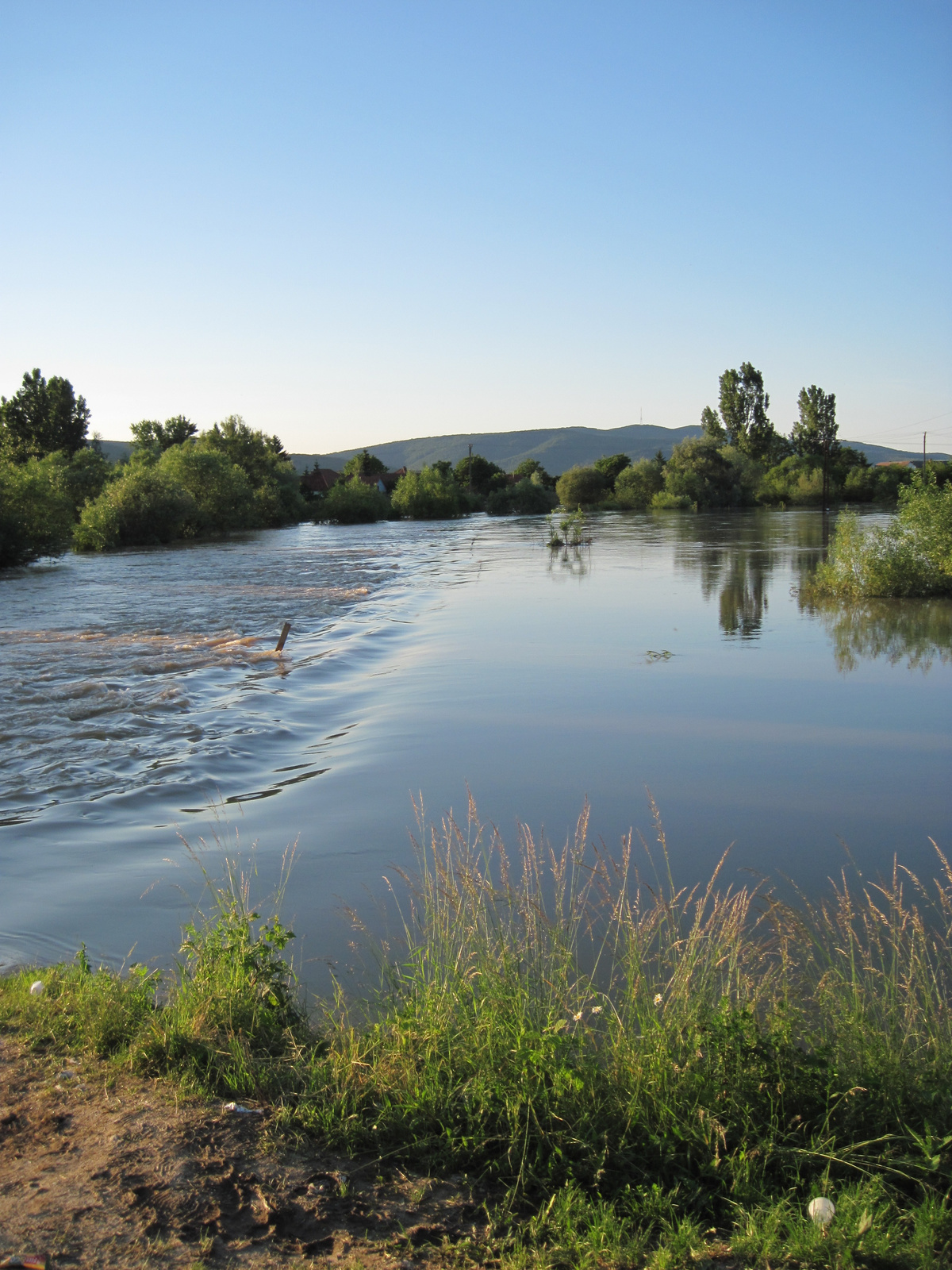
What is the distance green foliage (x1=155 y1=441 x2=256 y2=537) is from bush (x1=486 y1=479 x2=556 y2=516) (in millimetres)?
36948

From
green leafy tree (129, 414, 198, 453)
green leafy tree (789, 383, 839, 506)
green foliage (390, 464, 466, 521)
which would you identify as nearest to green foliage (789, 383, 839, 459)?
Answer: green leafy tree (789, 383, 839, 506)

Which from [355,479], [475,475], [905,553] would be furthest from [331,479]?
[905,553]

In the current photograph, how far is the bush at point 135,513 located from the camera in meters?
49.7

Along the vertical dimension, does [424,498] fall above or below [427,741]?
above

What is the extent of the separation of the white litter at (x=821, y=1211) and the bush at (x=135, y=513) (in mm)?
51543

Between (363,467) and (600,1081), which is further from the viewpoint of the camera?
(363,467)

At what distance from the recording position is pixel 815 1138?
3.41m

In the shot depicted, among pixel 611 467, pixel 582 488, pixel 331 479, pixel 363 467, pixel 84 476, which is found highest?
pixel 363 467

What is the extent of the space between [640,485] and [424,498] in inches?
879

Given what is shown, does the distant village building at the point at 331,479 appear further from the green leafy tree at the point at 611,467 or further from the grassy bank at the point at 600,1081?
the grassy bank at the point at 600,1081

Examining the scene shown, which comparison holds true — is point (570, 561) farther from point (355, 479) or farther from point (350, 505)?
point (355, 479)

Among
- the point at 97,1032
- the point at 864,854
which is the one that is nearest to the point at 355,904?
the point at 97,1032

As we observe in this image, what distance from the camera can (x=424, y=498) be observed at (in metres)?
92.7

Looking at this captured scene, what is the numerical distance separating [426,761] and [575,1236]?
23.6 feet
